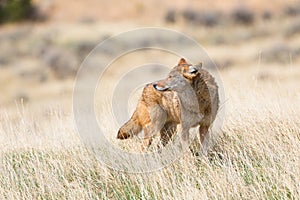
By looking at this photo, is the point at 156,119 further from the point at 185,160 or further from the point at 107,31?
the point at 107,31

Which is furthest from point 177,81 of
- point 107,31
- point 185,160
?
point 107,31

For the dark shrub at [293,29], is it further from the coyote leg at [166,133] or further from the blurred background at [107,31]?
the coyote leg at [166,133]

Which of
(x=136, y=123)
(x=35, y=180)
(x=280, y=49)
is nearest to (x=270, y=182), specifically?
(x=136, y=123)

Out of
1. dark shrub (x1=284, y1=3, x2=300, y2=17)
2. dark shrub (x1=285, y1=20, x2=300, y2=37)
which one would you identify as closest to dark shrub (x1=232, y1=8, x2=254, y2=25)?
dark shrub (x1=284, y1=3, x2=300, y2=17)

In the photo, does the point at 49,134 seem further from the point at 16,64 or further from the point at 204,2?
the point at 204,2

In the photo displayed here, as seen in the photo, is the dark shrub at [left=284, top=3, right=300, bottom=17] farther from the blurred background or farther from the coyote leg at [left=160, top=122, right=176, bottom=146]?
the coyote leg at [left=160, top=122, right=176, bottom=146]

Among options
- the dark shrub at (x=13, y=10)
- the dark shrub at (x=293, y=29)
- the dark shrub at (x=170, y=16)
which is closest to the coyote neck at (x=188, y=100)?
the dark shrub at (x=293, y=29)

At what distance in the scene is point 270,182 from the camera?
504 centimetres

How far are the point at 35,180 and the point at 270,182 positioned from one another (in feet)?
7.68

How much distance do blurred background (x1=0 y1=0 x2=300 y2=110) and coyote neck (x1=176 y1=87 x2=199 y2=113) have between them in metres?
19.9

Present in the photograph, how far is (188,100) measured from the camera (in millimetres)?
5848

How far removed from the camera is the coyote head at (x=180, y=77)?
5.77m

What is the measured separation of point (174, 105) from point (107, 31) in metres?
30.6

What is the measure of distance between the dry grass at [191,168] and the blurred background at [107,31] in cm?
1915
